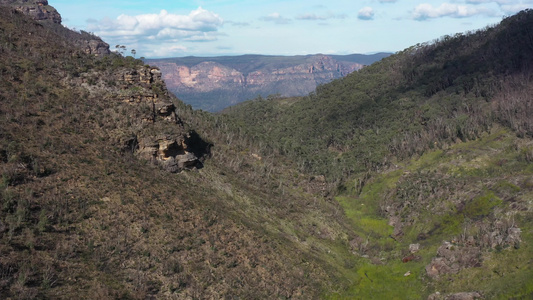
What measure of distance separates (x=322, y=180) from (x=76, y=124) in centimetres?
6454

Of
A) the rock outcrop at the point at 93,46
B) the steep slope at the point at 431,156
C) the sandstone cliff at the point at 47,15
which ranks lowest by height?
the steep slope at the point at 431,156

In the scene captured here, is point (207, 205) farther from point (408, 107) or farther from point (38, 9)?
point (38, 9)

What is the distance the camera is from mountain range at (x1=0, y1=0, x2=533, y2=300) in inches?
1199

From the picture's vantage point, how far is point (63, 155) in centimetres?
3809

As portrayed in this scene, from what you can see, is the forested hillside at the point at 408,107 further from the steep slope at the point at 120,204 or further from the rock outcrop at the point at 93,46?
the rock outcrop at the point at 93,46

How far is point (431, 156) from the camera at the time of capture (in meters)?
97.6

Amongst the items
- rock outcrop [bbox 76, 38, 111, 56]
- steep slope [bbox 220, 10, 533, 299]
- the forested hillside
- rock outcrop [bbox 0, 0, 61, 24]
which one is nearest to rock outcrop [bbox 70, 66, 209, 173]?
steep slope [bbox 220, 10, 533, 299]

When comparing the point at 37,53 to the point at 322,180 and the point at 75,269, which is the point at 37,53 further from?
the point at 322,180

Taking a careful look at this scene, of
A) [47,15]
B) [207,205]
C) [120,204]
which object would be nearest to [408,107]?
[207,205]

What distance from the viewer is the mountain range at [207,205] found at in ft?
99.9

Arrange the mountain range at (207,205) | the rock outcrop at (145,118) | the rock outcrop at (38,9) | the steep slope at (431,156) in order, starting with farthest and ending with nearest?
the rock outcrop at (38,9) → the rock outcrop at (145,118) → the steep slope at (431,156) → the mountain range at (207,205)

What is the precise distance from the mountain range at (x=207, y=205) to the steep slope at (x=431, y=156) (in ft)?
1.54

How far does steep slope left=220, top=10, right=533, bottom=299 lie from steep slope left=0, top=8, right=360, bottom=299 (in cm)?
1266

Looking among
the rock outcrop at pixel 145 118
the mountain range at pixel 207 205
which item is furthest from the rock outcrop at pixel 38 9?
the rock outcrop at pixel 145 118
